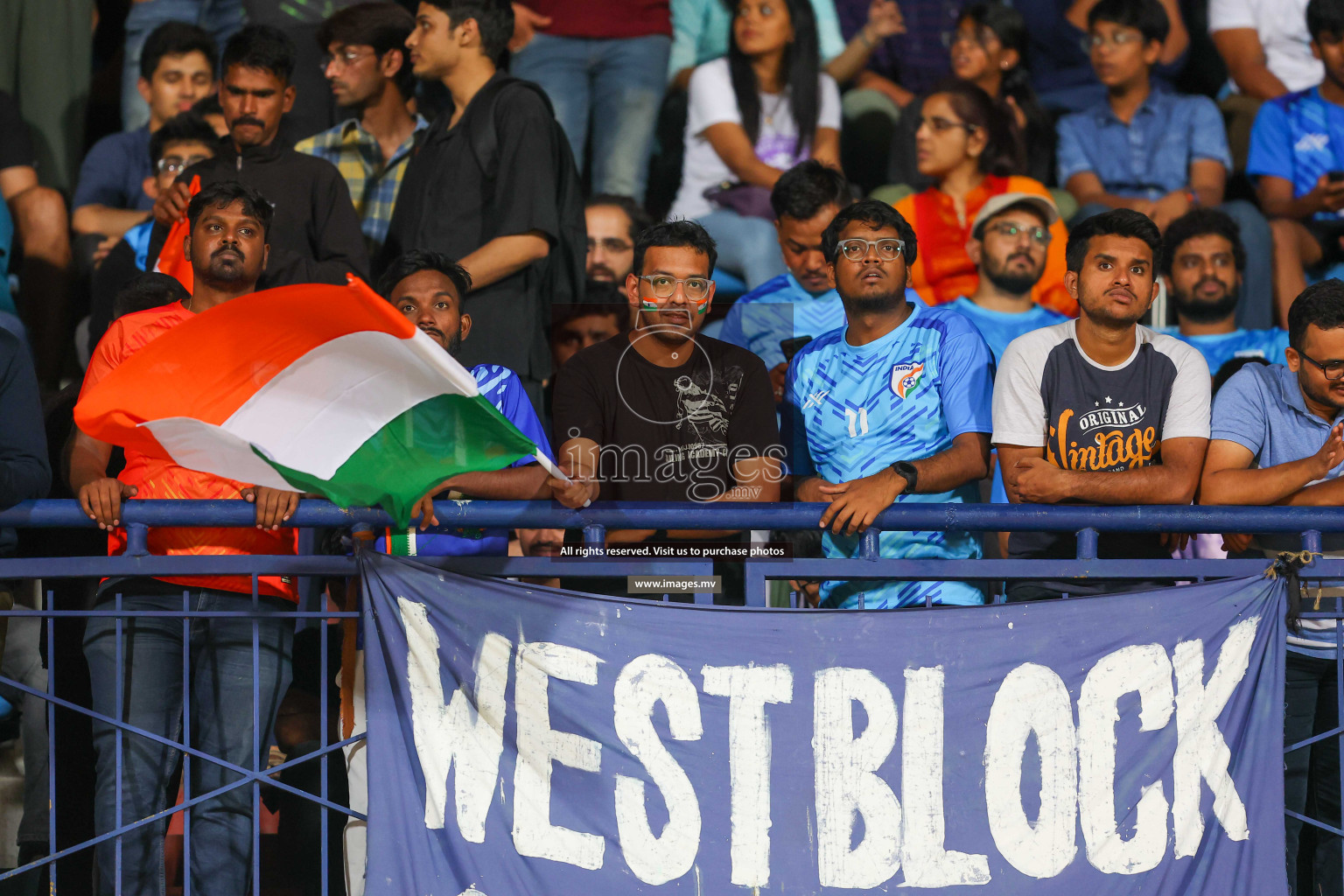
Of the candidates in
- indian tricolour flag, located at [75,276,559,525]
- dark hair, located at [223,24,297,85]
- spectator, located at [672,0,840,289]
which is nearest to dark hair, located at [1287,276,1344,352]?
indian tricolour flag, located at [75,276,559,525]

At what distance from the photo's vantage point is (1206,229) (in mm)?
7043

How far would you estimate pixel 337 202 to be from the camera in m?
6.24

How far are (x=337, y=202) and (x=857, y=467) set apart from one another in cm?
271

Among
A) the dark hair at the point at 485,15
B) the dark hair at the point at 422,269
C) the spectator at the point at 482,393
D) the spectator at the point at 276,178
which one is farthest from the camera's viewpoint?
the dark hair at the point at 485,15

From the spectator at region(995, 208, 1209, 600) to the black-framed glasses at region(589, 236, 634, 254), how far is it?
9.52 ft

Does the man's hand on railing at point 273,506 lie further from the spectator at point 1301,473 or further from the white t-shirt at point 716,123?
the white t-shirt at point 716,123

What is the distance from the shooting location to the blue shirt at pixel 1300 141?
311 inches

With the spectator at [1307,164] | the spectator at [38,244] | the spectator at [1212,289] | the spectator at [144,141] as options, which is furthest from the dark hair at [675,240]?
the spectator at [1307,164]

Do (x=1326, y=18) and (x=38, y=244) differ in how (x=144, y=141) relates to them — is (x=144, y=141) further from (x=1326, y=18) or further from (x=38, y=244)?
(x=1326, y=18)

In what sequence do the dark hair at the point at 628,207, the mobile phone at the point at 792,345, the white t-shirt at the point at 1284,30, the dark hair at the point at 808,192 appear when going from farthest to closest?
the white t-shirt at the point at 1284,30 → the dark hair at the point at 628,207 → the dark hair at the point at 808,192 → the mobile phone at the point at 792,345

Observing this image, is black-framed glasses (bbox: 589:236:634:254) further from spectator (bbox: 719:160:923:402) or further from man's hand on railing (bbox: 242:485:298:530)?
man's hand on railing (bbox: 242:485:298:530)

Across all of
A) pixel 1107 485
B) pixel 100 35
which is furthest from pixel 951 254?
pixel 100 35

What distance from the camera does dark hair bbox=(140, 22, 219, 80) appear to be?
7.78m

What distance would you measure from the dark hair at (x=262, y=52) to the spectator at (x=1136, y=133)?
426cm
